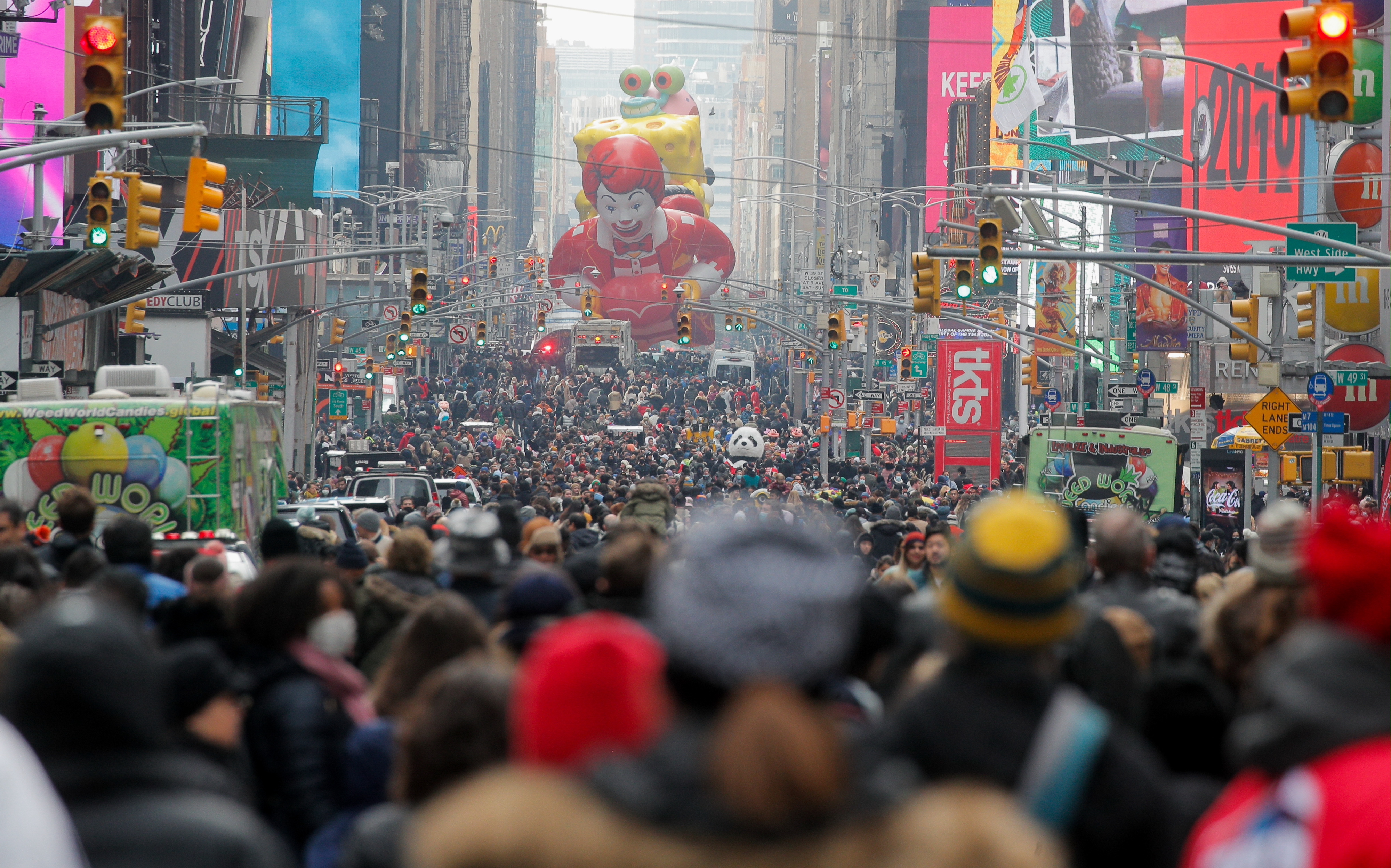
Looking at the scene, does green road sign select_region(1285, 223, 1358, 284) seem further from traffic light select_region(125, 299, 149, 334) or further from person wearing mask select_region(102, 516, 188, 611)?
traffic light select_region(125, 299, 149, 334)

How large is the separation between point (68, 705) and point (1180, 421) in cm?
4740

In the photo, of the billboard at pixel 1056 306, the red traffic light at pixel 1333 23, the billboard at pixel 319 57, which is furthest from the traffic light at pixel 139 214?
the billboard at pixel 319 57

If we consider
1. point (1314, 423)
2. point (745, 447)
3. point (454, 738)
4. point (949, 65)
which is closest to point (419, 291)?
point (1314, 423)

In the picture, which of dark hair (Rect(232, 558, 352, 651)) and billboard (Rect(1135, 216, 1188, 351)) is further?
billboard (Rect(1135, 216, 1188, 351))

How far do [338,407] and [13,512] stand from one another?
3386cm

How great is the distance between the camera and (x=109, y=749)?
3291 millimetres

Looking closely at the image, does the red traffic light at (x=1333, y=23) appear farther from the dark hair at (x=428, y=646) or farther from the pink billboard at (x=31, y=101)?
the pink billboard at (x=31, y=101)

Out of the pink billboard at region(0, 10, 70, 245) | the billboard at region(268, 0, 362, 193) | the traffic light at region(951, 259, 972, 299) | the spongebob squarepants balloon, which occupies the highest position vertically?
the billboard at region(268, 0, 362, 193)

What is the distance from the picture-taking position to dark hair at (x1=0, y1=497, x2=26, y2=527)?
10945mm

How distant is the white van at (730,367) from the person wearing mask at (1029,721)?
8989 centimetres

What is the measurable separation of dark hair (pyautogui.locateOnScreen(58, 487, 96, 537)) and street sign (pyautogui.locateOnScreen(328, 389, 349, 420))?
34.2 metres

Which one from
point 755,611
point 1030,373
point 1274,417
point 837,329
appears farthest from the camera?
point 1030,373

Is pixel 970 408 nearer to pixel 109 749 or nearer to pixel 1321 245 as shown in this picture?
pixel 1321 245

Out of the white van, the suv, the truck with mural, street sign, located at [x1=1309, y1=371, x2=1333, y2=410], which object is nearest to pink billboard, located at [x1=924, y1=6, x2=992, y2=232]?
the white van
